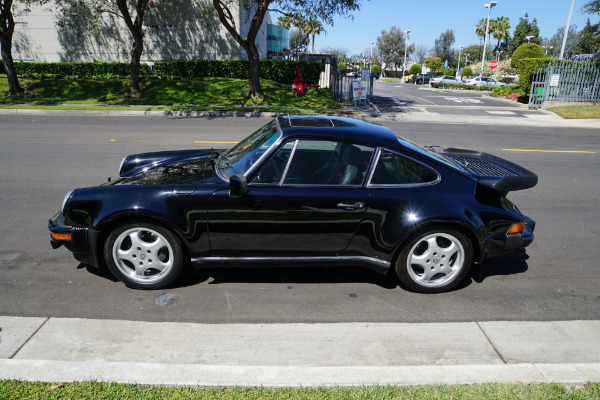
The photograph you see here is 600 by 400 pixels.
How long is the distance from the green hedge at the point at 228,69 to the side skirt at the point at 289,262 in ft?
74.0

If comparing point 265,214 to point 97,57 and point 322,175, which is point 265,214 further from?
point 97,57

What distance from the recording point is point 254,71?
2027 cm

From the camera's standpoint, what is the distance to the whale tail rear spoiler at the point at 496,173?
4.08 metres

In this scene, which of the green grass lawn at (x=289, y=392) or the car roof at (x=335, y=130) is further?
the car roof at (x=335, y=130)

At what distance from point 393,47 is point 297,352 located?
93650 mm

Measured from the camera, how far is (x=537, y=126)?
17891 mm

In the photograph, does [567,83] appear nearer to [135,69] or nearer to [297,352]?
[135,69]

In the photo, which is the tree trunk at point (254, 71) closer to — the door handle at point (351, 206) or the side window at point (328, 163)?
the side window at point (328, 163)

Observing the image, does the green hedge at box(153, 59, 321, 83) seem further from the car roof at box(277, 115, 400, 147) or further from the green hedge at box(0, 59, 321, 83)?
the car roof at box(277, 115, 400, 147)

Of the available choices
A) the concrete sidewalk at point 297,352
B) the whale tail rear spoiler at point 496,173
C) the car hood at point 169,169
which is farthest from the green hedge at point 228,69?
the concrete sidewalk at point 297,352

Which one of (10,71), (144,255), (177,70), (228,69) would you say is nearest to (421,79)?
(228,69)

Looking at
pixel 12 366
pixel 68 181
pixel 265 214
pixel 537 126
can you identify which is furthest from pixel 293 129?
pixel 537 126

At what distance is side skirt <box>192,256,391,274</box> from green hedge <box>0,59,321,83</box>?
2257 cm

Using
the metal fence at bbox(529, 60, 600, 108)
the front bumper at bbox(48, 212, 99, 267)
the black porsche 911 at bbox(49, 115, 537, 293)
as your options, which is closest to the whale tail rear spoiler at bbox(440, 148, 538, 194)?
the black porsche 911 at bbox(49, 115, 537, 293)
